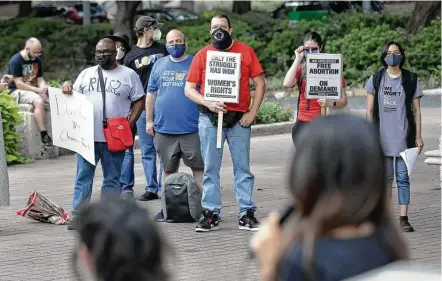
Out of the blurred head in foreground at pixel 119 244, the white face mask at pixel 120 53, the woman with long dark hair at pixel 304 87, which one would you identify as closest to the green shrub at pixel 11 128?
the white face mask at pixel 120 53

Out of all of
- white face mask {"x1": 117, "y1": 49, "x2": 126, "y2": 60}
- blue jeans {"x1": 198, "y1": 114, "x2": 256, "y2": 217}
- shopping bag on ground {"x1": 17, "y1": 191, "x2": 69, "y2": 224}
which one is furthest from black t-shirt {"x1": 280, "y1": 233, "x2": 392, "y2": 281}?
white face mask {"x1": 117, "y1": 49, "x2": 126, "y2": 60}

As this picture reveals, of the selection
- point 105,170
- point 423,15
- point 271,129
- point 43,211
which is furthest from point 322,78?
point 423,15

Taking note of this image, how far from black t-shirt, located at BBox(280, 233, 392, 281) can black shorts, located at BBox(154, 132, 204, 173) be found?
23.2 feet

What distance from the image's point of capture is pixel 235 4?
35594mm

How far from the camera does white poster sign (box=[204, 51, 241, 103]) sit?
8.95 metres

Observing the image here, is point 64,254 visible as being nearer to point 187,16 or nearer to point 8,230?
point 8,230

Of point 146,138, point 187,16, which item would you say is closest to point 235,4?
point 187,16

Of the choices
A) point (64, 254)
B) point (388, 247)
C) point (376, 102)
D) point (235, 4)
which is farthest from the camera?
point (235, 4)

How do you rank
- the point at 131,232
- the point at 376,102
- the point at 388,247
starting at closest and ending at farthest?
the point at 131,232 → the point at 388,247 → the point at 376,102

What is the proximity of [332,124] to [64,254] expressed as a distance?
6.20 meters

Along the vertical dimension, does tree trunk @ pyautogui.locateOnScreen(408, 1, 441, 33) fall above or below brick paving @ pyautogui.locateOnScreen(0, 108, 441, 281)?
above

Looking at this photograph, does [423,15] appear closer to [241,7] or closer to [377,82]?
[241,7]

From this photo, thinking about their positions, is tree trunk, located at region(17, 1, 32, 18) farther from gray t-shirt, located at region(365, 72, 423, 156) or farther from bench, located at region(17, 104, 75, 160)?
gray t-shirt, located at region(365, 72, 423, 156)

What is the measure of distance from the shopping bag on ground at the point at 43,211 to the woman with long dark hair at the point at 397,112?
10.0 ft
